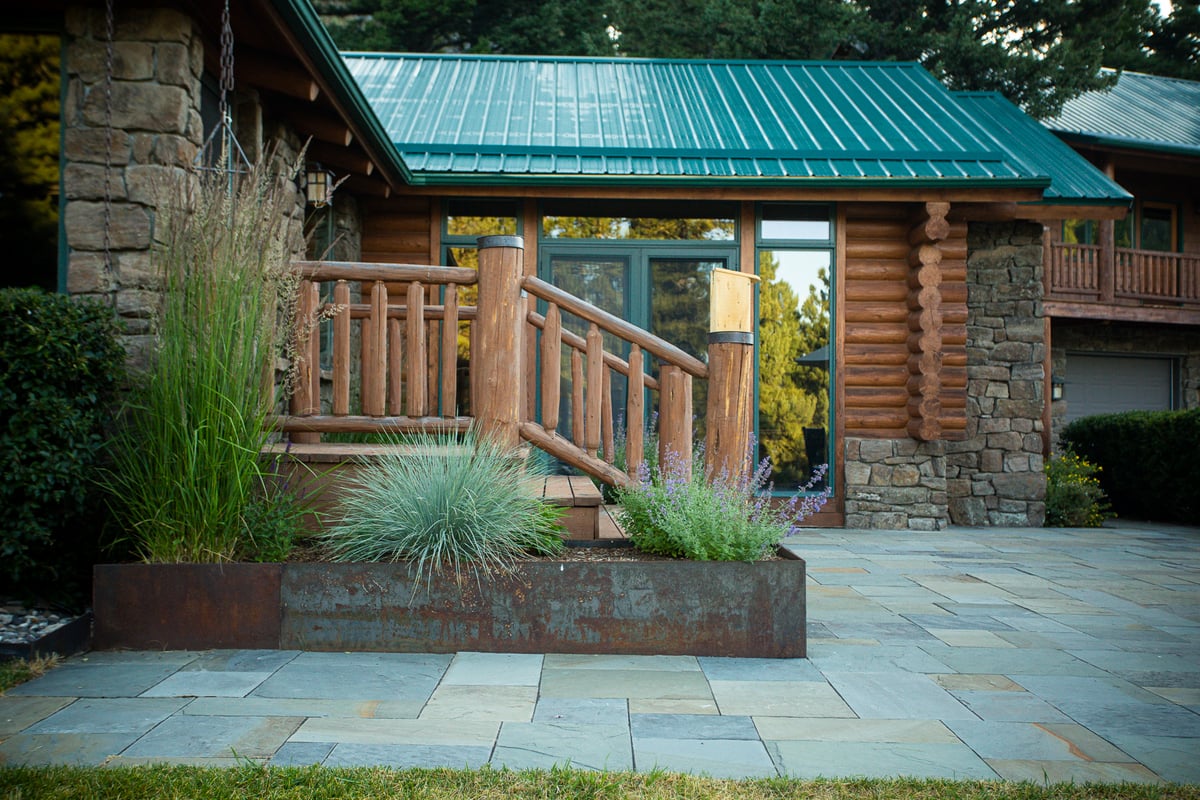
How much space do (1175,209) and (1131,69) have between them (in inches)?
304

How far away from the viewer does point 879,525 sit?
8.20 m

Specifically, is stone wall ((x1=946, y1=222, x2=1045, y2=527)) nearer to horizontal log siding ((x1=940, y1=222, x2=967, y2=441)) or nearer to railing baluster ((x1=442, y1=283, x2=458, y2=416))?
horizontal log siding ((x1=940, y1=222, x2=967, y2=441))

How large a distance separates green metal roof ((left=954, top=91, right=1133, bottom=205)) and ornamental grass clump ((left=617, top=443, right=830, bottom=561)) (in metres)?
5.80

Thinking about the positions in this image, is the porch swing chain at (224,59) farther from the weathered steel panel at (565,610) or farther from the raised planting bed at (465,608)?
the weathered steel panel at (565,610)

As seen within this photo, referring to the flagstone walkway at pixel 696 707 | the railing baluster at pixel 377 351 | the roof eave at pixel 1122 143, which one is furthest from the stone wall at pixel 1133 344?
the railing baluster at pixel 377 351

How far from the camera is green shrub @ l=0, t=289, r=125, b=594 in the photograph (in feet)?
→ 11.2

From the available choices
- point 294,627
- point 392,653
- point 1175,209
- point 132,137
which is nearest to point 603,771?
point 392,653

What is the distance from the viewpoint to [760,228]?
27.2 feet

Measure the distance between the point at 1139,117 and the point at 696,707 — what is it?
1584 cm

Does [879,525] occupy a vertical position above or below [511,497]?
below

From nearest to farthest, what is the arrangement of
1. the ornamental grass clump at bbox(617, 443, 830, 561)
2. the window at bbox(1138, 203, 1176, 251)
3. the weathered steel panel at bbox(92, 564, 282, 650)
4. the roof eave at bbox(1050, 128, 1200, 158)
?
the weathered steel panel at bbox(92, 564, 282, 650) → the ornamental grass clump at bbox(617, 443, 830, 561) → the roof eave at bbox(1050, 128, 1200, 158) → the window at bbox(1138, 203, 1176, 251)

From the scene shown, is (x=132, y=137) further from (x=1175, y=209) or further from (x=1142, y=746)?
(x=1175, y=209)

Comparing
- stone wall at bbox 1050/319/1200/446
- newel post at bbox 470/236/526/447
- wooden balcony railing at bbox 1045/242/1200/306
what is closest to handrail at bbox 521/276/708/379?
newel post at bbox 470/236/526/447

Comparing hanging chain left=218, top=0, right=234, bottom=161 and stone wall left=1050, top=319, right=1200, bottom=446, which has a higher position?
hanging chain left=218, top=0, right=234, bottom=161
